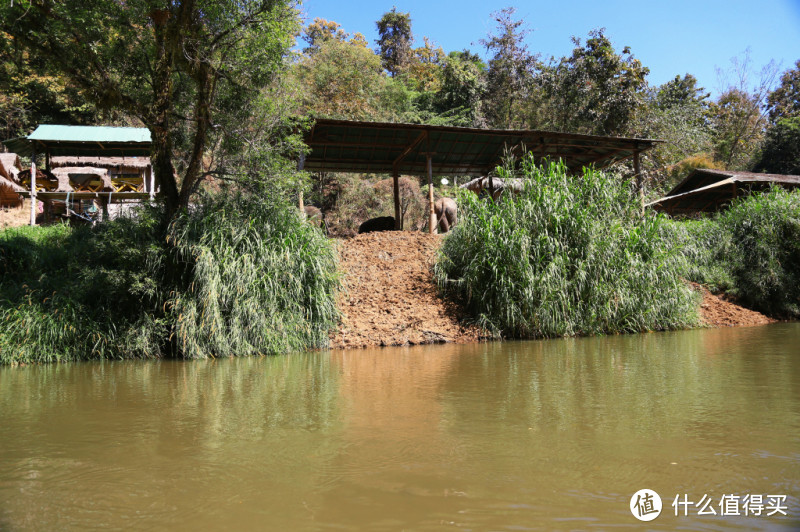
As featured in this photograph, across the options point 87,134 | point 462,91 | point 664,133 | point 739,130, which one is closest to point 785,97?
point 739,130

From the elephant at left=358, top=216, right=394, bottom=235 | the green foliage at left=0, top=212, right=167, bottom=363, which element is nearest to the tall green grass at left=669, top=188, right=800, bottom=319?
the elephant at left=358, top=216, right=394, bottom=235

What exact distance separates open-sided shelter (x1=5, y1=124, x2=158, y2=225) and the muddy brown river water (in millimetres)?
15202

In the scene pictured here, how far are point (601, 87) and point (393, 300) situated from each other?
64.1 feet

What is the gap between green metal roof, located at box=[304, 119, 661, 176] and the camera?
555 inches

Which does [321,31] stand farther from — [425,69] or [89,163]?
[89,163]

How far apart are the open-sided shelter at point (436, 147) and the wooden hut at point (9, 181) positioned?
42.2 ft

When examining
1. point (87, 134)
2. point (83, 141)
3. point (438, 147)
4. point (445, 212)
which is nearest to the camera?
point (438, 147)

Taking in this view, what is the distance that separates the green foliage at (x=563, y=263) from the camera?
9789 millimetres

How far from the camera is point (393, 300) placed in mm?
10656

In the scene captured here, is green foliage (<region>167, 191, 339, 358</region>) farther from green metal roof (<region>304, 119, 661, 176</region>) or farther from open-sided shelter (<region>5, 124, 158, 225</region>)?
open-sided shelter (<region>5, 124, 158, 225</region>)

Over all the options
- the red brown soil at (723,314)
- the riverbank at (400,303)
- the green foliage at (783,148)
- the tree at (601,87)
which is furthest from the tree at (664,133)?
the riverbank at (400,303)

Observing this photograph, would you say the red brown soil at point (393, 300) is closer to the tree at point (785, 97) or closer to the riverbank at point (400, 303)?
the riverbank at point (400, 303)

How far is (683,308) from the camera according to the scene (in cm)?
1097

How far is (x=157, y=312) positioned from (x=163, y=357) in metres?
0.79
